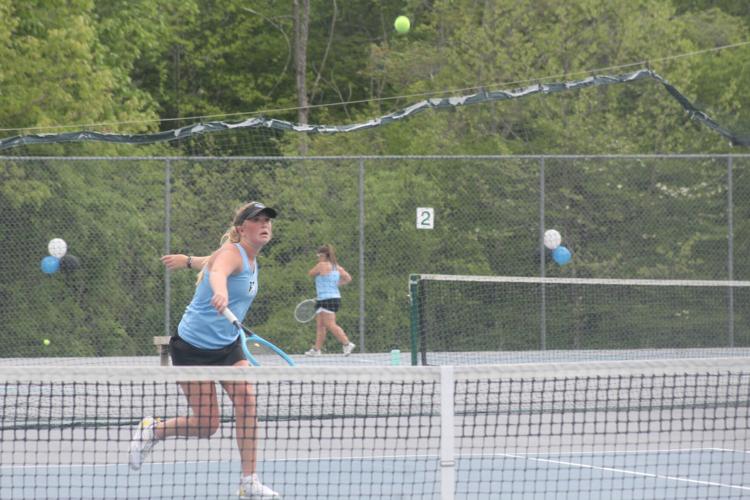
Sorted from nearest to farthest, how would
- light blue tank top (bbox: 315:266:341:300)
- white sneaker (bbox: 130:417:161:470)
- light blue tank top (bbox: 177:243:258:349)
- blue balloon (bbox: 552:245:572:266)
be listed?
light blue tank top (bbox: 177:243:258:349) < white sneaker (bbox: 130:417:161:470) < light blue tank top (bbox: 315:266:341:300) < blue balloon (bbox: 552:245:572:266)

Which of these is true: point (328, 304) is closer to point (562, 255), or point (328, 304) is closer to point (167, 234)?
point (167, 234)

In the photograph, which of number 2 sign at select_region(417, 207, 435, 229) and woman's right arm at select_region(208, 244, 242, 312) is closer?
woman's right arm at select_region(208, 244, 242, 312)

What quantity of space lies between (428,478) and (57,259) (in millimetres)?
8786

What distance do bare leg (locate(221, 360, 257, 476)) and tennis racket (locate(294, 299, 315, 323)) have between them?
969 cm

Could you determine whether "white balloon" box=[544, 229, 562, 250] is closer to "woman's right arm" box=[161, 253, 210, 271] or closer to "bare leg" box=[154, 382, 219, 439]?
"woman's right arm" box=[161, 253, 210, 271]

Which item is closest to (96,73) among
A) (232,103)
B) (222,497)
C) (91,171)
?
(91,171)

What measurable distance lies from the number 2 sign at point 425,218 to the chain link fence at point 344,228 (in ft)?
1.12

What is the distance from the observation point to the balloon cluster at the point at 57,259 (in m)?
15.7

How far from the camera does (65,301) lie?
16031 millimetres

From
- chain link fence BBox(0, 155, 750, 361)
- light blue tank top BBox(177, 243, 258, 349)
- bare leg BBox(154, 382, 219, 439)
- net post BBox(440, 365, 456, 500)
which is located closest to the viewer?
net post BBox(440, 365, 456, 500)

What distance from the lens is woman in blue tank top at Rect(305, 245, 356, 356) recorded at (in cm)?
1612

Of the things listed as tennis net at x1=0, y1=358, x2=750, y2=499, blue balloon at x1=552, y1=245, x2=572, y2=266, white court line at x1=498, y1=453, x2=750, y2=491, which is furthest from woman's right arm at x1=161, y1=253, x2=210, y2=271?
blue balloon at x1=552, y1=245, x2=572, y2=266

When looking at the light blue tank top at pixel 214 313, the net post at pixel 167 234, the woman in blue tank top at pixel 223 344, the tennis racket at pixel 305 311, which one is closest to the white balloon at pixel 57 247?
the net post at pixel 167 234

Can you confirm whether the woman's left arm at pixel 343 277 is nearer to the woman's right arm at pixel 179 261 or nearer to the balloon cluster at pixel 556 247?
the balloon cluster at pixel 556 247
